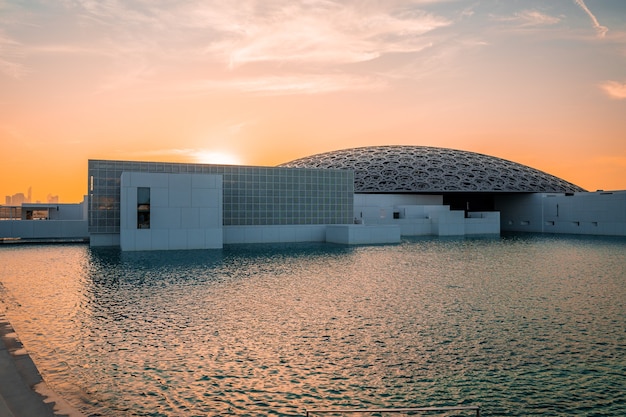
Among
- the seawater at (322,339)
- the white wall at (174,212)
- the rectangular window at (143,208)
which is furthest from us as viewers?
the rectangular window at (143,208)

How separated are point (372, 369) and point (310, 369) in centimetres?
130

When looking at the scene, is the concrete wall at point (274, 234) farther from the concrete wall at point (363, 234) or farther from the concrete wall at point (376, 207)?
the concrete wall at point (376, 207)

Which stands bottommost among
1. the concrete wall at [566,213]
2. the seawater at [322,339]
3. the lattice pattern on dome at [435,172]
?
the seawater at [322,339]

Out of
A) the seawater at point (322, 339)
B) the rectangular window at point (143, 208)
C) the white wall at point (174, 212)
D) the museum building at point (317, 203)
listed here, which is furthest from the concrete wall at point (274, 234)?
the seawater at point (322, 339)

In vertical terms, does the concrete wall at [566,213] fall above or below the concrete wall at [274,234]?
above

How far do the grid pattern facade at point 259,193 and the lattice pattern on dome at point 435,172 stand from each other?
2208 centimetres

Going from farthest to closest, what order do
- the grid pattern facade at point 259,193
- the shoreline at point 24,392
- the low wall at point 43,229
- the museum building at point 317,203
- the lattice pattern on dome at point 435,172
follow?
the lattice pattern on dome at point 435,172 → the low wall at point 43,229 → the grid pattern facade at point 259,193 → the museum building at point 317,203 → the shoreline at point 24,392

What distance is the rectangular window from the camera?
3875 cm

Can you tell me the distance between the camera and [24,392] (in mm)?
8852

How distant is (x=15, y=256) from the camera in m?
34.1

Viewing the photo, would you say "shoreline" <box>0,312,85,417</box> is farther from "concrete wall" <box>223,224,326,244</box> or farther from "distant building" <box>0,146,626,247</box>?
"concrete wall" <box>223,224,326,244</box>

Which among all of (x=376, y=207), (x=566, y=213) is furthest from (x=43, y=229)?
(x=566, y=213)

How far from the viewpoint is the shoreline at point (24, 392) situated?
26.5 ft

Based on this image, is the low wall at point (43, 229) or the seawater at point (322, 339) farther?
the low wall at point (43, 229)
